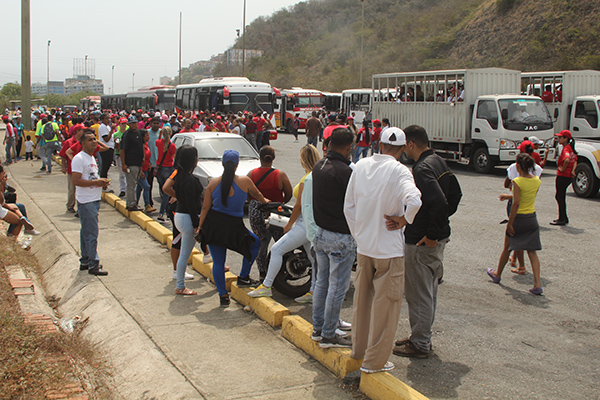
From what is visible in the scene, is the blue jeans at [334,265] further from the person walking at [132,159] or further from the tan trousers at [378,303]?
the person walking at [132,159]

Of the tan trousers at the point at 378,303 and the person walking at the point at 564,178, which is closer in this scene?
the tan trousers at the point at 378,303

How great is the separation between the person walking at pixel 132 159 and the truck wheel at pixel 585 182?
10.1 m

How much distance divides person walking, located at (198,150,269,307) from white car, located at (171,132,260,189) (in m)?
4.93

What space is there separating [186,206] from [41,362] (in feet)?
8.35

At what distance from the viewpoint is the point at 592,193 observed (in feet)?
43.3

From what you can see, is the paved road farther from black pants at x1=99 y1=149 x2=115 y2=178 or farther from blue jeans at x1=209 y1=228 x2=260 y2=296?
black pants at x1=99 y1=149 x2=115 y2=178

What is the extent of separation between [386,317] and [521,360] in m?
1.58

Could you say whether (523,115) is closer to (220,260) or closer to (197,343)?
(220,260)

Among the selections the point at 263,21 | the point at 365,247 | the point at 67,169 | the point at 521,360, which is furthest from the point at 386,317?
the point at 263,21

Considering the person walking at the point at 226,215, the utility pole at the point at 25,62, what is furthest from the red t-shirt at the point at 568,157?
the utility pole at the point at 25,62

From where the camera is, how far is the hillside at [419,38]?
39.8m

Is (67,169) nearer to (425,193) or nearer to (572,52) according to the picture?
(425,193)

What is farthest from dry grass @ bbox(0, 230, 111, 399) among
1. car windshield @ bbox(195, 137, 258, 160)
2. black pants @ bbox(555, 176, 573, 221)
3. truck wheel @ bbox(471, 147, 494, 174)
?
truck wheel @ bbox(471, 147, 494, 174)

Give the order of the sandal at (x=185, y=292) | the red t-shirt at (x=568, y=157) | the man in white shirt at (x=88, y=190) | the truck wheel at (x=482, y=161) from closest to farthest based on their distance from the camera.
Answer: the sandal at (x=185, y=292) → the man in white shirt at (x=88, y=190) → the red t-shirt at (x=568, y=157) → the truck wheel at (x=482, y=161)
